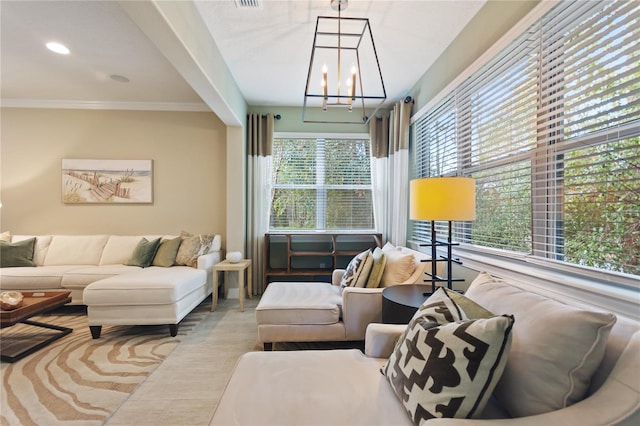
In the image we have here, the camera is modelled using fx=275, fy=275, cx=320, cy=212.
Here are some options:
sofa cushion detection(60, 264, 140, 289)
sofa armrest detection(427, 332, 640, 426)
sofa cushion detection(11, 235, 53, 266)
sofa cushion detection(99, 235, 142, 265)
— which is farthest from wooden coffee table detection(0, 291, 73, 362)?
sofa armrest detection(427, 332, 640, 426)

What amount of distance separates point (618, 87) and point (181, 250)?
3.81 metres

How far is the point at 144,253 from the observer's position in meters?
3.34

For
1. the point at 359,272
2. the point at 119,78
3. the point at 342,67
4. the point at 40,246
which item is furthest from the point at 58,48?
the point at 359,272

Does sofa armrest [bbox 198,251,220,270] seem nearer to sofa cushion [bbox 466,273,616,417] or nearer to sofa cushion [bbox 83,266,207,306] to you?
sofa cushion [bbox 83,266,207,306]

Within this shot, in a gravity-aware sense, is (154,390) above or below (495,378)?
below

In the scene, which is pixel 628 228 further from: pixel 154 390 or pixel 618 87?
pixel 154 390

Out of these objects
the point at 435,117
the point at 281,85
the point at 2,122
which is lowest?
the point at 435,117

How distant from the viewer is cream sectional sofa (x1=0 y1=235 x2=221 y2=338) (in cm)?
242

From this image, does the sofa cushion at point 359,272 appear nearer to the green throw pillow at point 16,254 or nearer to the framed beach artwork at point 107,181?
the framed beach artwork at point 107,181

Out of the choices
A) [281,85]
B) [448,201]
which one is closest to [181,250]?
[281,85]

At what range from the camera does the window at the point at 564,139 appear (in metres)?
1.16

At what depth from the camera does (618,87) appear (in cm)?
117

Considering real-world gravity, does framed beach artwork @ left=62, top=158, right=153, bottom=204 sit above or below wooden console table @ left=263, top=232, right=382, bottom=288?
above

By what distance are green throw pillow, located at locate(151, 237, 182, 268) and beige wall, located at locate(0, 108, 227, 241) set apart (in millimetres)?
511
